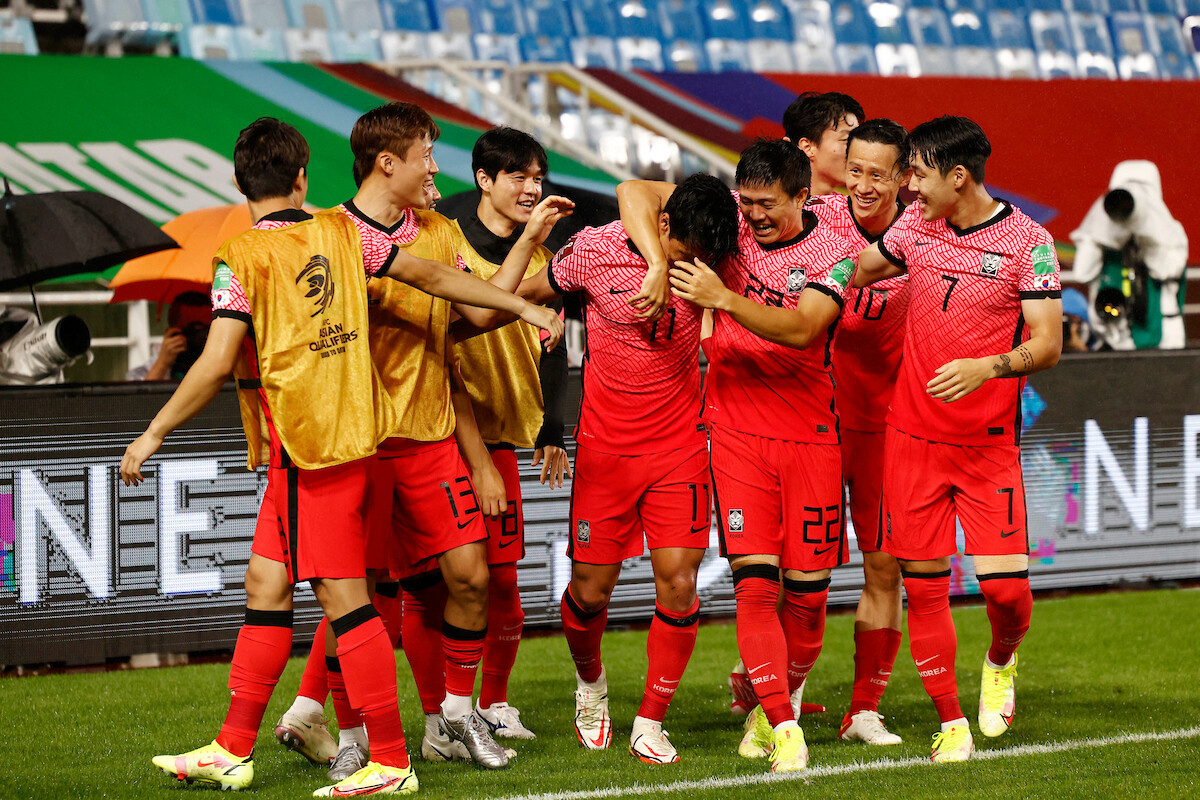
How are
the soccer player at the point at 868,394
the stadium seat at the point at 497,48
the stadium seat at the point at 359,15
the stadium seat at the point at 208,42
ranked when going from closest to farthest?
the soccer player at the point at 868,394, the stadium seat at the point at 208,42, the stadium seat at the point at 359,15, the stadium seat at the point at 497,48

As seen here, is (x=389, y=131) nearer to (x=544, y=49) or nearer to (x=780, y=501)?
(x=780, y=501)

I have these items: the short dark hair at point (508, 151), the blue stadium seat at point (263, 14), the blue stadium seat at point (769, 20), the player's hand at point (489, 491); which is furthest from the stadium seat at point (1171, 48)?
the player's hand at point (489, 491)

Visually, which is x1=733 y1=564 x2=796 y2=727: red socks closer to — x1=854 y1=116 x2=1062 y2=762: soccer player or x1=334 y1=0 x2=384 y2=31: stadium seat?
x1=854 y1=116 x2=1062 y2=762: soccer player

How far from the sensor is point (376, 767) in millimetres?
3814

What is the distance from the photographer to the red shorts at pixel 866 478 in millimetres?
4863

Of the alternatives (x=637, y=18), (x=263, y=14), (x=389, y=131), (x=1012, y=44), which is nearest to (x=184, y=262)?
(x=389, y=131)

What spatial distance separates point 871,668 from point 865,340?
1261 mm

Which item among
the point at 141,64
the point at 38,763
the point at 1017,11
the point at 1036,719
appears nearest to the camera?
the point at 38,763

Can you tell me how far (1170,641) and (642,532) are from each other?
3438 millimetres

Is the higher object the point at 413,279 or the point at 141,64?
the point at 141,64

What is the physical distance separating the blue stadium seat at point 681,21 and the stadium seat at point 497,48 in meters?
2.07

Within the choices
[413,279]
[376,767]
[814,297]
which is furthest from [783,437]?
[376,767]

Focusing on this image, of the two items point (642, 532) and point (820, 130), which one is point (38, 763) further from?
point (820, 130)

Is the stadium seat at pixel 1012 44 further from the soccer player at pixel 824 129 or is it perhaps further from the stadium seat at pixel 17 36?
the soccer player at pixel 824 129
